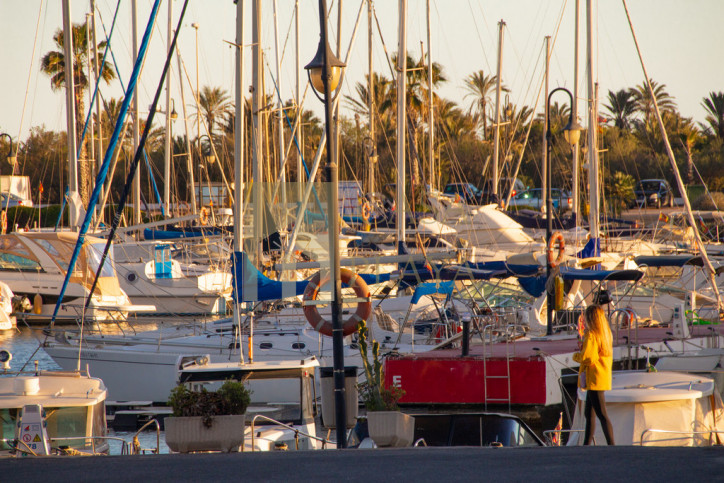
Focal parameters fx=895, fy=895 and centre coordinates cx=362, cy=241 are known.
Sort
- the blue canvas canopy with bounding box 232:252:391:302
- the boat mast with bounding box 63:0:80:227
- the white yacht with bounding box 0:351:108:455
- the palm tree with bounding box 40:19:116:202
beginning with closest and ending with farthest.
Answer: the white yacht with bounding box 0:351:108:455 < the blue canvas canopy with bounding box 232:252:391:302 < the boat mast with bounding box 63:0:80:227 < the palm tree with bounding box 40:19:116:202

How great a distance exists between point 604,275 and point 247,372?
7.93m

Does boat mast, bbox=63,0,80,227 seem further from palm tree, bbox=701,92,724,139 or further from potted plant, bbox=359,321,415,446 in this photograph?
palm tree, bbox=701,92,724,139

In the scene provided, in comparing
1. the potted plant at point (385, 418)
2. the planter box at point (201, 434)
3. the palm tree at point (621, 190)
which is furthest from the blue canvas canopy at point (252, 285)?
the palm tree at point (621, 190)

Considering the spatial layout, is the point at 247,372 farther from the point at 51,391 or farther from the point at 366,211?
the point at 366,211

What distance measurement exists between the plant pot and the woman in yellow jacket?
6.49 ft

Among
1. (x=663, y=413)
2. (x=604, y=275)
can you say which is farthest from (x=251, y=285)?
(x=663, y=413)

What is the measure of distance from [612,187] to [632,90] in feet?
49.6

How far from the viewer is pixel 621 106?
69000 mm

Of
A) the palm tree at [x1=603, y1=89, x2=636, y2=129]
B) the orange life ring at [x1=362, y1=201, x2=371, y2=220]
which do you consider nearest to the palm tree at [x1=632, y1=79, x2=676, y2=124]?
the palm tree at [x1=603, y1=89, x2=636, y2=129]

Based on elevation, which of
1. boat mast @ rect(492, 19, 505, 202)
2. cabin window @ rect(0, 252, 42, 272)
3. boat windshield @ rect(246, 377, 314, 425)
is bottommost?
boat windshield @ rect(246, 377, 314, 425)

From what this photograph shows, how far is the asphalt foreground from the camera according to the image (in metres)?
7.11

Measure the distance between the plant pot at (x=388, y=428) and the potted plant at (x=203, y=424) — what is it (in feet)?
4.77

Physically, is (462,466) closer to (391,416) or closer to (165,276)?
(391,416)

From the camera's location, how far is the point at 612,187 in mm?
56094
